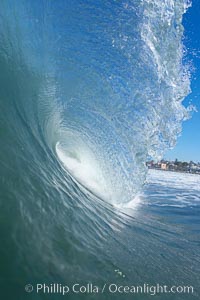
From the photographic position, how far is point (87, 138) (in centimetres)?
1032

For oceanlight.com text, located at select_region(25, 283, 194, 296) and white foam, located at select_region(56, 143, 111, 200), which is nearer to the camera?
oceanlight.com text, located at select_region(25, 283, 194, 296)

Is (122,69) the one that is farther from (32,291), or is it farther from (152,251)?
(32,291)

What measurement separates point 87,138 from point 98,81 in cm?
244

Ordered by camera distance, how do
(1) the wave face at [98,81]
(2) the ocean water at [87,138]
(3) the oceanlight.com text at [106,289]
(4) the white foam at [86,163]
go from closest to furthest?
(3) the oceanlight.com text at [106,289] → (2) the ocean water at [87,138] → (1) the wave face at [98,81] → (4) the white foam at [86,163]

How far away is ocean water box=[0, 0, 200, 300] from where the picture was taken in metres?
3.06

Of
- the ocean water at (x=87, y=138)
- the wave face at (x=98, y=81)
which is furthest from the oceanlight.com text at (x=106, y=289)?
the wave face at (x=98, y=81)

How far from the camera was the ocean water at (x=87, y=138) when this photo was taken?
3057 mm

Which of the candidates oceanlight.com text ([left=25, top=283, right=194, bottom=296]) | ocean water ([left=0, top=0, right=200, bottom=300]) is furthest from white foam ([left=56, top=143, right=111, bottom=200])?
oceanlight.com text ([left=25, top=283, right=194, bottom=296])

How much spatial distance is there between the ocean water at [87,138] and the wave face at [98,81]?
27mm

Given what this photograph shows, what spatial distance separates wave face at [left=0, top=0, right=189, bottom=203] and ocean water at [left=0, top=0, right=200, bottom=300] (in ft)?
0.09

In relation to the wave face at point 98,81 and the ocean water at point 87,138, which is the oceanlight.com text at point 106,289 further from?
the wave face at point 98,81

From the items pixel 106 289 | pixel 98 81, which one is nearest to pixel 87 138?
pixel 98 81

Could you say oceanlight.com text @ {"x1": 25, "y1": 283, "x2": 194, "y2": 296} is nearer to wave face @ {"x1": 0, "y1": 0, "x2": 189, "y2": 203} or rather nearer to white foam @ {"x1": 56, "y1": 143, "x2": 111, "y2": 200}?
wave face @ {"x1": 0, "y1": 0, "x2": 189, "y2": 203}

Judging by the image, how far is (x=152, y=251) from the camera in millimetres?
4504
